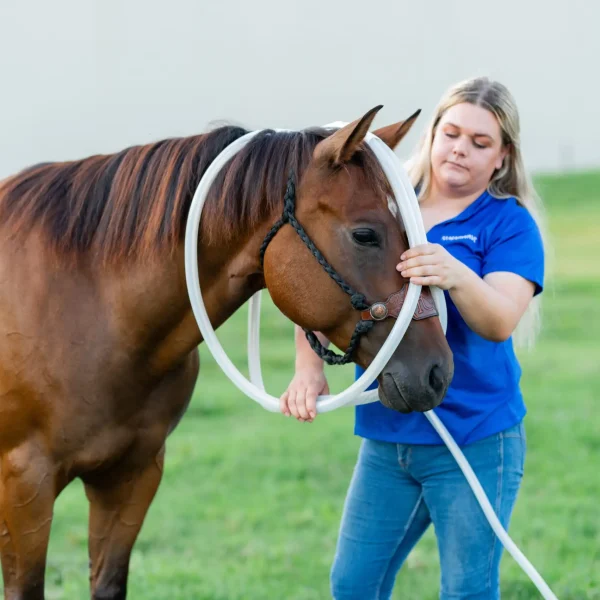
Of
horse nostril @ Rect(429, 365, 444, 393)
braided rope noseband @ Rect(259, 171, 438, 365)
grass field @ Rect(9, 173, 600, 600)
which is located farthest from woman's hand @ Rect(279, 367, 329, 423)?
grass field @ Rect(9, 173, 600, 600)

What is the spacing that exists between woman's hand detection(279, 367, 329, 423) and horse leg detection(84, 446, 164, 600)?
54 centimetres

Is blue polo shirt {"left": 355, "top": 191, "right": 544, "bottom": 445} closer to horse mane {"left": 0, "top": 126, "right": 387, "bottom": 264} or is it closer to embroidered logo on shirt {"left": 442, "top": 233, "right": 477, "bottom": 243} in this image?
embroidered logo on shirt {"left": 442, "top": 233, "right": 477, "bottom": 243}

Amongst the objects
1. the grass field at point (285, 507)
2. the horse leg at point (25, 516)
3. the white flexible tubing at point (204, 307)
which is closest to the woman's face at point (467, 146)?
the white flexible tubing at point (204, 307)

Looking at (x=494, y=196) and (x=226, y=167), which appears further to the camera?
(x=494, y=196)

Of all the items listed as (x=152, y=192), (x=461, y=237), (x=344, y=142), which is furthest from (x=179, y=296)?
(x=461, y=237)

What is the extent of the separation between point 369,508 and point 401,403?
0.57m

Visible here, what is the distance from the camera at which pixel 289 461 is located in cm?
584

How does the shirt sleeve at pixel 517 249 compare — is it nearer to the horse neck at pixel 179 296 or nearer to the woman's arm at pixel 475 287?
the woman's arm at pixel 475 287

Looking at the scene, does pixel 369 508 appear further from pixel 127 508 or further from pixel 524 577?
pixel 524 577

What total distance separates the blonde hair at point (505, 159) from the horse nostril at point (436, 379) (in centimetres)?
63

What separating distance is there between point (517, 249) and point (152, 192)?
3.27ft

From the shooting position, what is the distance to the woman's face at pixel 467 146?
251cm

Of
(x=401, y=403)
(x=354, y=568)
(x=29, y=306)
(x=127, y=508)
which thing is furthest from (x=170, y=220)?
(x=354, y=568)

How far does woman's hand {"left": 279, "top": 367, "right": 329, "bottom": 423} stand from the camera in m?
2.50
